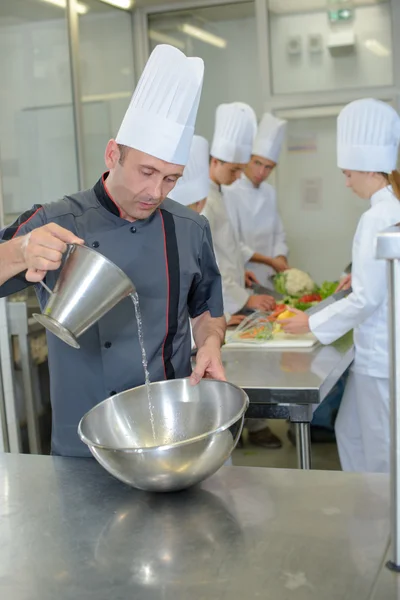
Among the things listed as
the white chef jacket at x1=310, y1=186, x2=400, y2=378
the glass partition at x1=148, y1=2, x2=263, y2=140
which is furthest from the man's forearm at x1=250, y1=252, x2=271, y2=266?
the white chef jacket at x1=310, y1=186, x2=400, y2=378

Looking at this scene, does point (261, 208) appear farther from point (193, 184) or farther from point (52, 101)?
point (193, 184)

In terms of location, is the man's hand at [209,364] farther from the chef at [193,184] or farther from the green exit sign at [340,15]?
the green exit sign at [340,15]

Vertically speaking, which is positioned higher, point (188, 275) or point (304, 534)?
point (188, 275)

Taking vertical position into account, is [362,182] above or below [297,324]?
above

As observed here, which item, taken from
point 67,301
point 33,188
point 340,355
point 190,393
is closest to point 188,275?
point 190,393

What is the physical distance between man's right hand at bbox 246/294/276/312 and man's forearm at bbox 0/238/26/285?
1.90 metres

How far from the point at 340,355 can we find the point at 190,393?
1.21m

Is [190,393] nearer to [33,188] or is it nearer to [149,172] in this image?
[149,172]

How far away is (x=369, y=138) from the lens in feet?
8.55

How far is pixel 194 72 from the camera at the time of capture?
150 cm

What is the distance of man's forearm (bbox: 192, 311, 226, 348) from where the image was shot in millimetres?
1609

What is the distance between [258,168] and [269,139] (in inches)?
7.3

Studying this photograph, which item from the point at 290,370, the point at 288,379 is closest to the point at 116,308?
the point at 288,379

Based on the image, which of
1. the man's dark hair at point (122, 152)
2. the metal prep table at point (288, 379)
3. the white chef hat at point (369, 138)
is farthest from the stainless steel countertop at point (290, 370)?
the man's dark hair at point (122, 152)
